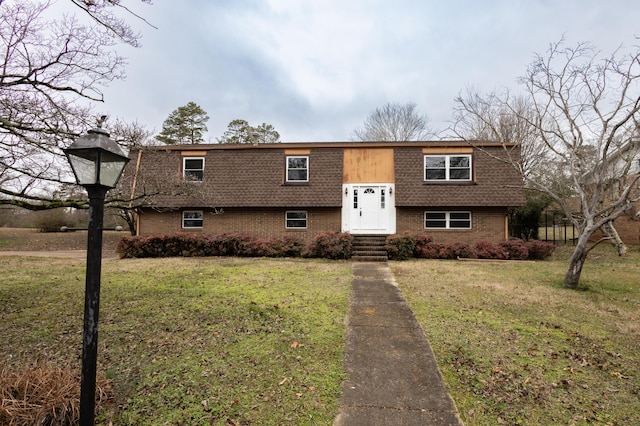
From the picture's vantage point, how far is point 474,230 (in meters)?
14.3

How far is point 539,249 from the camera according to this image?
41.6 feet

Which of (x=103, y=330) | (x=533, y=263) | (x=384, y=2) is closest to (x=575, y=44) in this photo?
(x=384, y=2)

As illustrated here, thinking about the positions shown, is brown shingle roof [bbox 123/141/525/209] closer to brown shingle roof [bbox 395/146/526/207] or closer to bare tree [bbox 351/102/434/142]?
brown shingle roof [bbox 395/146/526/207]

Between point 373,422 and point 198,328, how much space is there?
3066mm

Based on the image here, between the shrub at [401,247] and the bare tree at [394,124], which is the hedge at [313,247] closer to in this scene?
the shrub at [401,247]

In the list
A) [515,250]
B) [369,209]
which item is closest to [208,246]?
[369,209]

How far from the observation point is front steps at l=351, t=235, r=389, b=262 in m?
12.5

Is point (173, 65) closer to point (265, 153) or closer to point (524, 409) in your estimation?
point (265, 153)

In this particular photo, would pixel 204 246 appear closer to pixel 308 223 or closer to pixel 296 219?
pixel 296 219

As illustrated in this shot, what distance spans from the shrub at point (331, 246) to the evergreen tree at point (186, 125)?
22.3 m

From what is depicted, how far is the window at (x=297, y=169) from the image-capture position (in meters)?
15.3

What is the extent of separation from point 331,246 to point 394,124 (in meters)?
20.2

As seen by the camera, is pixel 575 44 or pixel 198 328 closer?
pixel 198 328

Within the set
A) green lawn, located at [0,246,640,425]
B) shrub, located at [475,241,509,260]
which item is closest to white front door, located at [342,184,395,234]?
shrub, located at [475,241,509,260]
